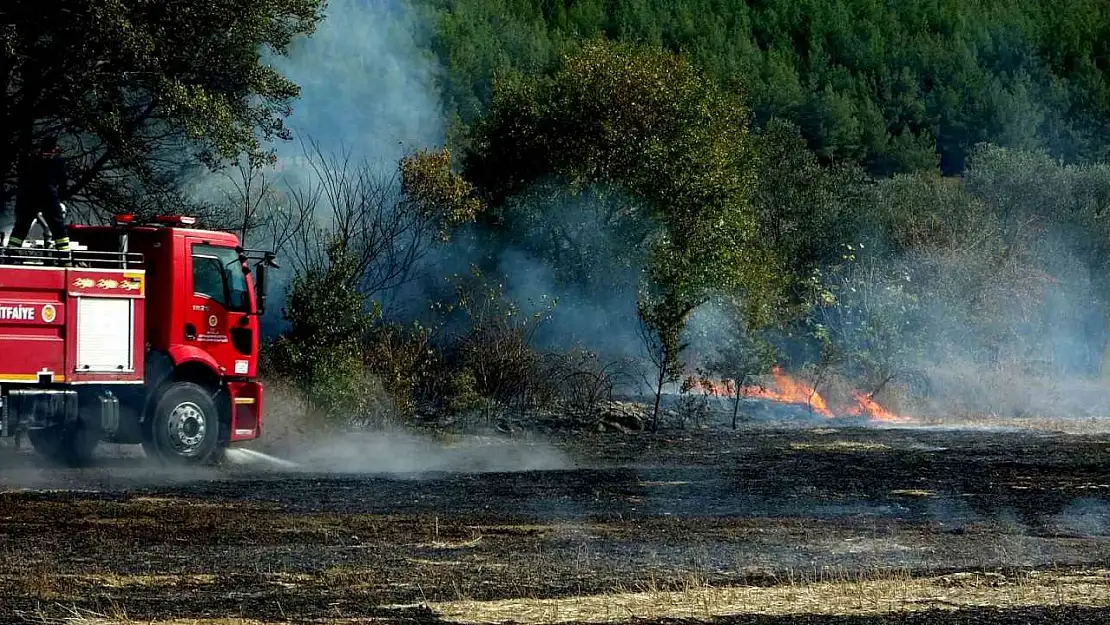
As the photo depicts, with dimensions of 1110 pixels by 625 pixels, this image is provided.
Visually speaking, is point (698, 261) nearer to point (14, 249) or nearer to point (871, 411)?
point (871, 411)

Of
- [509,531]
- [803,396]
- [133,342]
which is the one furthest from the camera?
[803,396]

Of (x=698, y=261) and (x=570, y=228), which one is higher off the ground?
(x=570, y=228)

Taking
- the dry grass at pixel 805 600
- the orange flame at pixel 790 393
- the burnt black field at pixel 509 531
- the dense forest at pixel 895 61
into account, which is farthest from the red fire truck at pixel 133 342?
the dense forest at pixel 895 61

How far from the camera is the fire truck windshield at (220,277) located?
66.8 feet

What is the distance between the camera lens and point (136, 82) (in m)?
27.5

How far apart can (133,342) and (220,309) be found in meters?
1.44

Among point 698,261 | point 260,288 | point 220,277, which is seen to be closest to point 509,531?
point 260,288

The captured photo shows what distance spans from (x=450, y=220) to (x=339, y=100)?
5.98m

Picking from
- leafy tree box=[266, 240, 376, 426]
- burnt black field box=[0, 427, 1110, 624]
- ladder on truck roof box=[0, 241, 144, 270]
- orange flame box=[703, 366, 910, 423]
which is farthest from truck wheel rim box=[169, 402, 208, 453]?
orange flame box=[703, 366, 910, 423]

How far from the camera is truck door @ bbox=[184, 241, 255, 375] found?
66.6 ft

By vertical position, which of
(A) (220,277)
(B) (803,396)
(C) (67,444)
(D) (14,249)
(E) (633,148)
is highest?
(E) (633,148)

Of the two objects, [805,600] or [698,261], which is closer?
[805,600]

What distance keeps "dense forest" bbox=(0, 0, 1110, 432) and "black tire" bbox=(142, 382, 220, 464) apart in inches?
214

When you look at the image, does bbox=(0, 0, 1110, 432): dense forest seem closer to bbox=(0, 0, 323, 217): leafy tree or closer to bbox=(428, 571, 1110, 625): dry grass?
bbox=(0, 0, 323, 217): leafy tree
